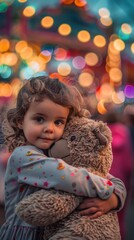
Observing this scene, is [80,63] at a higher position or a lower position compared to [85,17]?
lower

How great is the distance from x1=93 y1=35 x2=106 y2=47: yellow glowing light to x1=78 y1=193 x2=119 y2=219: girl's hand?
6.64m

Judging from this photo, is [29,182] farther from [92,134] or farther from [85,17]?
[85,17]

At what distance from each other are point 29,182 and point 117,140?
1.85 meters

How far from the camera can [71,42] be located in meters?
8.82

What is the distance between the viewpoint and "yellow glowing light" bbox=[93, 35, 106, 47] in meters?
8.70

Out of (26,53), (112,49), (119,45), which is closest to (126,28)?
(119,45)

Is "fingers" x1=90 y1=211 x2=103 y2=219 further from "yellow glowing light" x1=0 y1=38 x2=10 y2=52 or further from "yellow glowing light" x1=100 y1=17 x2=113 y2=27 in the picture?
Answer: "yellow glowing light" x1=0 y1=38 x2=10 y2=52

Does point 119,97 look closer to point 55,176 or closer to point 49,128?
point 49,128

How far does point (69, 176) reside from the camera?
7.07 feet

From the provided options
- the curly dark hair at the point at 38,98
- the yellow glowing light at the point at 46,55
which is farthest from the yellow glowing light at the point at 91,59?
the curly dark hair at the point at 38,98

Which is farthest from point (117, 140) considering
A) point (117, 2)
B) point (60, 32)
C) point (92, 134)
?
point (60, 32)

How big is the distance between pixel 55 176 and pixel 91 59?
6966 millimetres

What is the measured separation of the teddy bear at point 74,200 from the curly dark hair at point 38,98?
87 mm

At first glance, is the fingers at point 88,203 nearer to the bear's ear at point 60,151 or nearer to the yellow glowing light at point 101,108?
the bear's ear at point 60,151
